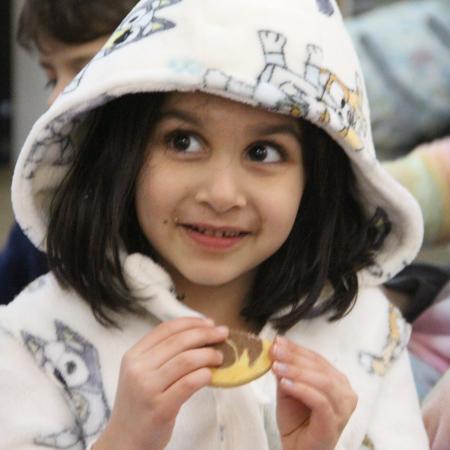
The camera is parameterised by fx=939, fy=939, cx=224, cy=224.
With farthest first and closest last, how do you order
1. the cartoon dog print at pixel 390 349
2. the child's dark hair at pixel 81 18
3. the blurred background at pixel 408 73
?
the blurred background at pixel 408 73 → the child's dark hair at pixel 81 18 → the cartoon dog print at pixel 390 349

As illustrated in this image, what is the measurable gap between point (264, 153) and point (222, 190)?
0.07 metres

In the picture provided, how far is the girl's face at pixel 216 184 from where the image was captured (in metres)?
0.79

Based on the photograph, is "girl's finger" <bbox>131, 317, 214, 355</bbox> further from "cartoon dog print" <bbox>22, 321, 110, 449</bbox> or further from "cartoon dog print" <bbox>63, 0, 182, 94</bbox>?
"cartoon dog print" <bbox>63, 0, 182, 94</bbox>

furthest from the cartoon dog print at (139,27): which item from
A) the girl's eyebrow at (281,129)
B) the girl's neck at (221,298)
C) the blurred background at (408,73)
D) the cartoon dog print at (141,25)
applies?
the blurred background at (408,73)

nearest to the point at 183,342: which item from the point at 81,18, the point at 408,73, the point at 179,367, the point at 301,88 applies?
the point at 179,367

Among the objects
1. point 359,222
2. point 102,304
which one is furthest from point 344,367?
point 102,304

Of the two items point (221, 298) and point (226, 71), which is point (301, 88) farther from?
point (221, 298)

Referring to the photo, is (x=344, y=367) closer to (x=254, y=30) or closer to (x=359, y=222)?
(x=359, y=222)

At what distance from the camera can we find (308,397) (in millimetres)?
745

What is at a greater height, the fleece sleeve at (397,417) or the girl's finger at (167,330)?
the girl's finger at (167,330)

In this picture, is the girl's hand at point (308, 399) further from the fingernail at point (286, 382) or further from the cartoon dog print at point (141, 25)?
the cartoon dog print at point (141, 25)

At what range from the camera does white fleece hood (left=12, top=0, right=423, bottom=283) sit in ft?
2.52

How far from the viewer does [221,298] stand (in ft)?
3.00

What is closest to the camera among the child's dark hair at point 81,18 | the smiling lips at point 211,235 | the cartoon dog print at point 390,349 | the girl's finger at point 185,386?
the girl's finger at point 185,386
